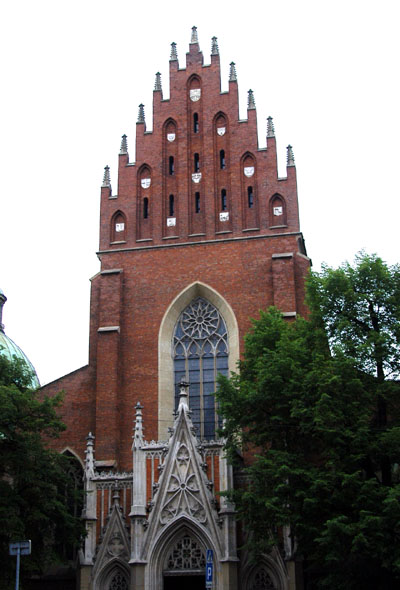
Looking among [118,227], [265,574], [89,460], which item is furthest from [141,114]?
[265,574]

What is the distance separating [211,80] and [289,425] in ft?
64.2

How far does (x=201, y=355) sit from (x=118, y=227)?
23.6ft

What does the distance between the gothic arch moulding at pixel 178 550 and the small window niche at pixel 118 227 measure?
547 inches

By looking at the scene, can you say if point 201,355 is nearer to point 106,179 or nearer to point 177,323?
point 177,323

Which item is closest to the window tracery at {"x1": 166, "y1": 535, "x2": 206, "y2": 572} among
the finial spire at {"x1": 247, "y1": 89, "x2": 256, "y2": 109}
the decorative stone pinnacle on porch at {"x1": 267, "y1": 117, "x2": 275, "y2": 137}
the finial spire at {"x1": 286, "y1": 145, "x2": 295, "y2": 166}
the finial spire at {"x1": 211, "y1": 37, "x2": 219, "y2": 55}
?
the finial spire at {"x1": 286, "y1": 145, "x2": 295, "y2": 166}

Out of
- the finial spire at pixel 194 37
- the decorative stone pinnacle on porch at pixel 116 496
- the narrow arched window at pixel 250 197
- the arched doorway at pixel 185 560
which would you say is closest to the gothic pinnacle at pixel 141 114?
the finial spire at pixel 194 37

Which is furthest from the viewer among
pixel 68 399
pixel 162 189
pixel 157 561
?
pixel 162 189

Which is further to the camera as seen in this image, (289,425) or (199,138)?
(199,138)

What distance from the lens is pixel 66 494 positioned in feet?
86.8

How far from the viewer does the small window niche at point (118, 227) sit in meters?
35.0

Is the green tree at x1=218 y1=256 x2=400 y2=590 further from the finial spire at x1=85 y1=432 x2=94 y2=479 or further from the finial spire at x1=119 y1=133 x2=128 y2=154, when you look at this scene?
the finial spire at x1=119 y1=133 x2=128 y2=154

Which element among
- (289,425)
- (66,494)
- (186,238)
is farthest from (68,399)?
(289,425)

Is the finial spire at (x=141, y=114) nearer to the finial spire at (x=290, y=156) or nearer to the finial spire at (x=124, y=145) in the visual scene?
the finial spire at (x=124, y=145)

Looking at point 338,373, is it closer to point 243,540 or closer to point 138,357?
point 243,540
